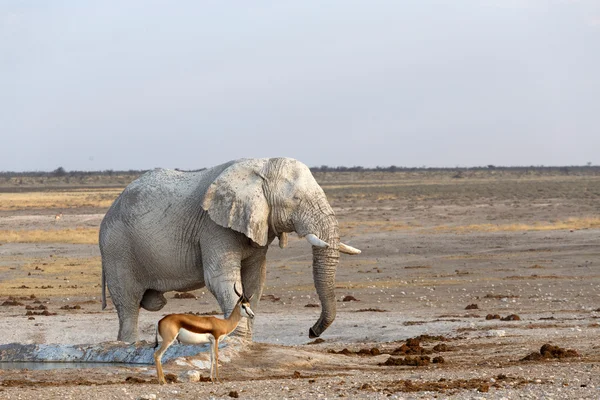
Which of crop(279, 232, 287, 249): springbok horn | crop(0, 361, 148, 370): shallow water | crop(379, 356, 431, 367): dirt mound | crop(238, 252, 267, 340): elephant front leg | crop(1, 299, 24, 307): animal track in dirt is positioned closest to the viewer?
crop(379, 356, 431, 367): dirt mound

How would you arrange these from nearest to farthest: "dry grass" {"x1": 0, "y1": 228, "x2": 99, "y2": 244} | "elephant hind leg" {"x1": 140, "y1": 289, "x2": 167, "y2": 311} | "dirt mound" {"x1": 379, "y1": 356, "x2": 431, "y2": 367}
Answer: "dirt mound" {"x1": 379, "y1": 356, "x2": 431, "y2": 367}
"elephant hind leg" {"x1": 140, "y1": 289, "x2": 167, "y2": 311}
"dry grass" {"x1": 0, "y1": 228, "x2": 99, "y2": 244}

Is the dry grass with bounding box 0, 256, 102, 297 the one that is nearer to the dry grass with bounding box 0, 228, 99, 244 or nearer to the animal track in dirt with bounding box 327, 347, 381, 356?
the dry grass with bounding box 0, 228, 99, 244

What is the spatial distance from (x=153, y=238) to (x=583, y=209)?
4300 centimetres

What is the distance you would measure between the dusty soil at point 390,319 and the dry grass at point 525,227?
20cm

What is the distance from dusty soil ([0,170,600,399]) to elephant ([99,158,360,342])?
1427 mm

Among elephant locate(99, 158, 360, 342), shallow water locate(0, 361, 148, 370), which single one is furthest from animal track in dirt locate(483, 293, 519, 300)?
shallow water locate(0, 361, 148, 370)

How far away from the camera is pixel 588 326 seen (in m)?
18.0

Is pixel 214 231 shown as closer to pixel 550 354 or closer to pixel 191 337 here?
pixel 191 337

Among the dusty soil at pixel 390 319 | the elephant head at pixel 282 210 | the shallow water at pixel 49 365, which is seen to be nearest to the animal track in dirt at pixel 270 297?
the dusty soil at pixel 390 319

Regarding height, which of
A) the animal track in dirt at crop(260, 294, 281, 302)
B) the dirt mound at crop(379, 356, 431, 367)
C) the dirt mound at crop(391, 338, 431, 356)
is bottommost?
the animal track in dirt at crop(260, 294, 281, 302)

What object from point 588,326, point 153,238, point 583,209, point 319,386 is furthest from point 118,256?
point 583,209

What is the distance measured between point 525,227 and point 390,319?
81.0ft

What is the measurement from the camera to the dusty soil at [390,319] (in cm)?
1215

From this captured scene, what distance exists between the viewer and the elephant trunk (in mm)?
16156
